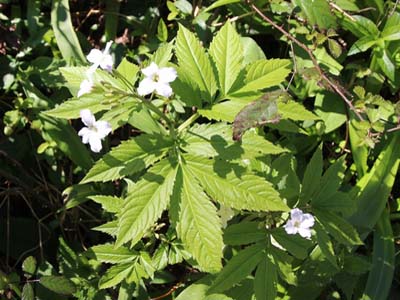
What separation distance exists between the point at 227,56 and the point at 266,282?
0.61 meters

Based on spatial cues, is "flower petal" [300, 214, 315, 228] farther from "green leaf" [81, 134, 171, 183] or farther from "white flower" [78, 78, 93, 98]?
"white flower" [78, 78, 93, 98]

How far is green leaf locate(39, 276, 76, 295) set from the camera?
1.74 metres

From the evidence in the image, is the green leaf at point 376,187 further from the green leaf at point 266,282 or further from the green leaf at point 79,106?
the green leaf at point 79,106

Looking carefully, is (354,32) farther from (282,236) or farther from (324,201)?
(282,236)

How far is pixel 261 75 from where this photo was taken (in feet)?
4.91

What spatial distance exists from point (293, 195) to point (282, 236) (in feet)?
0.42

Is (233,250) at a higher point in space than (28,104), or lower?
lower

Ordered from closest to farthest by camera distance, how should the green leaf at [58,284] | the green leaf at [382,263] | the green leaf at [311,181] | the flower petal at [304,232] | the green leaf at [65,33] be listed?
1. the flower petal at [304,232]
2. the green leaf at [311,181]
3. the green leaf at [58,284]
4. the green leaf at [382,263]
5. the green leaf at [65,33]

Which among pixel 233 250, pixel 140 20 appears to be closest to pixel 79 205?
pixel 233 250

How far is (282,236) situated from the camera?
1.53 metres

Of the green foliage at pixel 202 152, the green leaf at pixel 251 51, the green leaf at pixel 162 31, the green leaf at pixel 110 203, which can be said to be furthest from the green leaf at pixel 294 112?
the green leaf at pixel 162 31

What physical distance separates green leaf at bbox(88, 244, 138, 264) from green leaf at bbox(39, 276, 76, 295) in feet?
0.44

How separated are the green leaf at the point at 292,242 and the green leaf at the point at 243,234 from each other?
36 mm

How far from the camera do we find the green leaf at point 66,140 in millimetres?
2131
